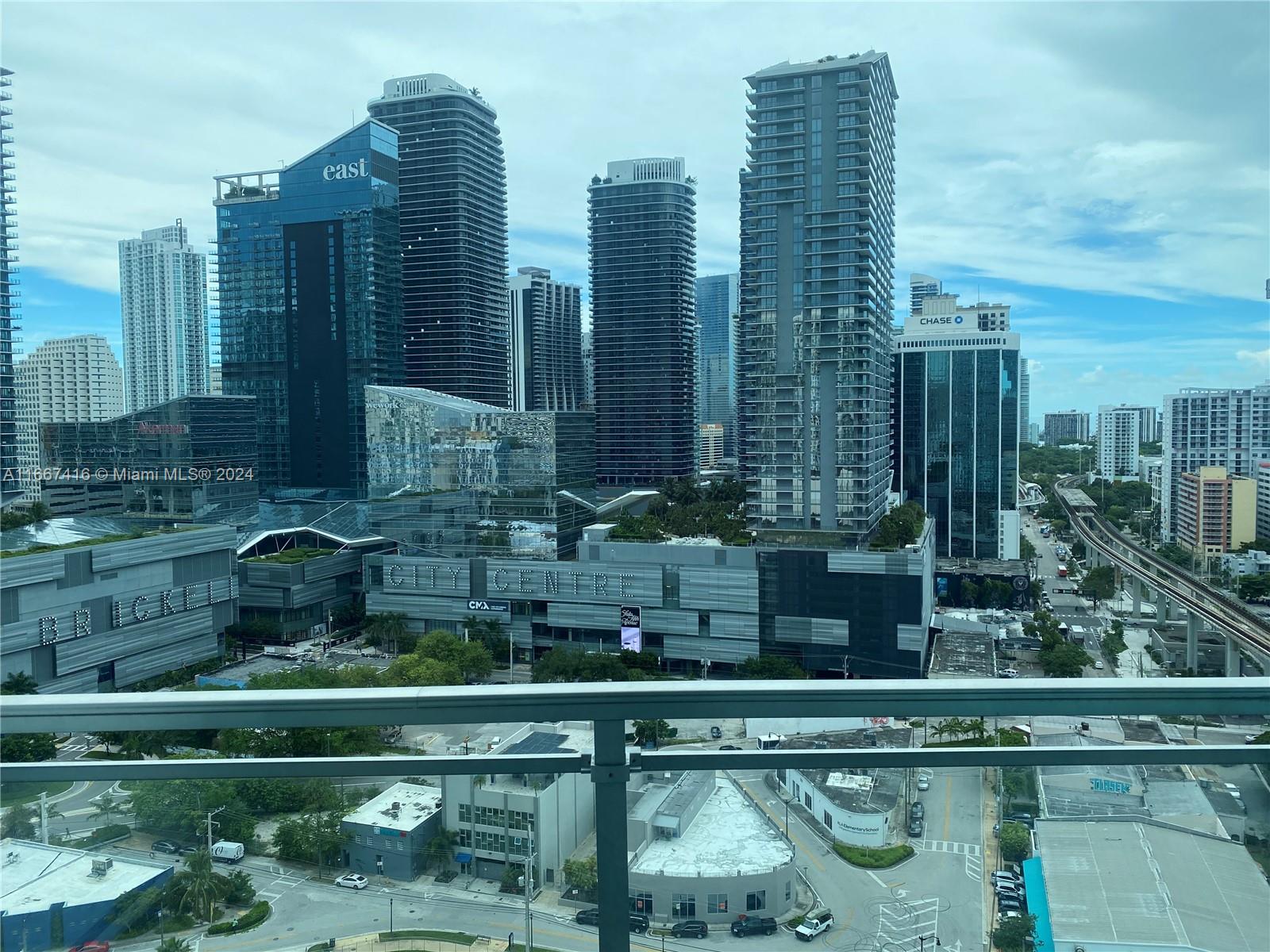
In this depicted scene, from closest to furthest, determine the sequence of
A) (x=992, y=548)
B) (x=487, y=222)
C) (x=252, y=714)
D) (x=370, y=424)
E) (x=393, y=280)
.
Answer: (x=252, y=714) → (x=370, y=424) → (x=992, y=548) → (x=393, y=280) → (x=487, y=222)

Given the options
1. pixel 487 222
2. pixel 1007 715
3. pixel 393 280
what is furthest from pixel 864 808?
pixel 487 222

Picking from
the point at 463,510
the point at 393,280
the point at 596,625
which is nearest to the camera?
the point at 596,625

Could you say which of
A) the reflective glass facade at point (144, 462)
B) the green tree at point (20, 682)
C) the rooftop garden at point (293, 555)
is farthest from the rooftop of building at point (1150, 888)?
the reflective glass facade at point (144, 462)

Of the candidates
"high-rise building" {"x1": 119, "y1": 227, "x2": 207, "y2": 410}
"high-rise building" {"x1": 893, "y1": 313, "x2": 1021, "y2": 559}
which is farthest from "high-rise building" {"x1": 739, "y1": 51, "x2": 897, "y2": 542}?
"high-rise building" {"x1": 119, "y1": 227, "x2": 207, "y2": 410}

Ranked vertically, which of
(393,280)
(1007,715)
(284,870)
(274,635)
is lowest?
(274,635)

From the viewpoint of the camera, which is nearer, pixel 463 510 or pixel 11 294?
pixel 11 294

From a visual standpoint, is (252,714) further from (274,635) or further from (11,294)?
(11,294)

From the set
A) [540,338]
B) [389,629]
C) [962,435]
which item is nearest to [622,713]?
[389,629]
